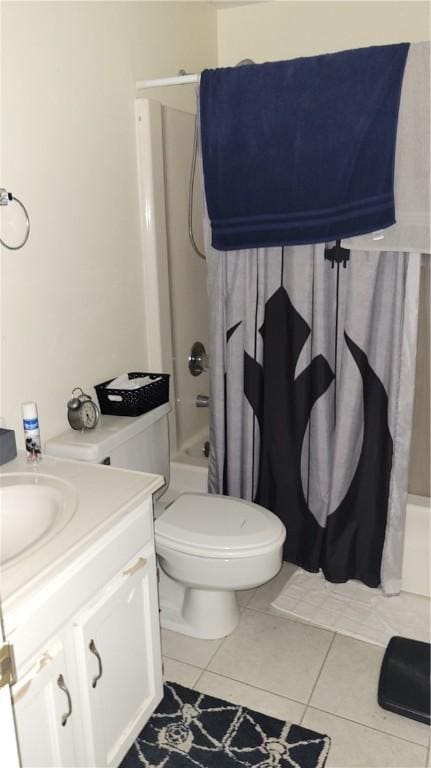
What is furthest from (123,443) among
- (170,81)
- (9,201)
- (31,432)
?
(170,81)

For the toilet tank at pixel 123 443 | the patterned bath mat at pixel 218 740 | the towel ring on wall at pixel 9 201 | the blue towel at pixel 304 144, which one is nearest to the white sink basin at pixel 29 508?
the toilet tank at pixel 123 443

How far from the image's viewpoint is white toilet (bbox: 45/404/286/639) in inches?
73.8

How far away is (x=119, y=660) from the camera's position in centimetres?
148

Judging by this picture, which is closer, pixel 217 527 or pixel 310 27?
pixel 217 527

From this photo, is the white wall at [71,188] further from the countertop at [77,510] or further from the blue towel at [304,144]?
the blue towel at [304,144]

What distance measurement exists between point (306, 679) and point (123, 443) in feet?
3.09

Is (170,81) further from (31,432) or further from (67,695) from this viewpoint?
(67,695)

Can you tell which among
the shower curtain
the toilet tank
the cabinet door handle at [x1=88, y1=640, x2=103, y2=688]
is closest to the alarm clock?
the toilet tank

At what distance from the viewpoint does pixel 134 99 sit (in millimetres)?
2176

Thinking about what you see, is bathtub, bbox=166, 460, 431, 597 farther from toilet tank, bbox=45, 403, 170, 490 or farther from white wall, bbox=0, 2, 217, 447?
white wall, bbox=0, 2, 217, 447

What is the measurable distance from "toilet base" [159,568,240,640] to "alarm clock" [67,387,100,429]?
65 cm

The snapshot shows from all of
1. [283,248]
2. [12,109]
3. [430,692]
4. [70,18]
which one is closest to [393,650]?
[430,692]

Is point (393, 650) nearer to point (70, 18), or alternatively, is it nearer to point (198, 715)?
point (198, 715)

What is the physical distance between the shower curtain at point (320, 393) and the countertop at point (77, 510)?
0.84m
